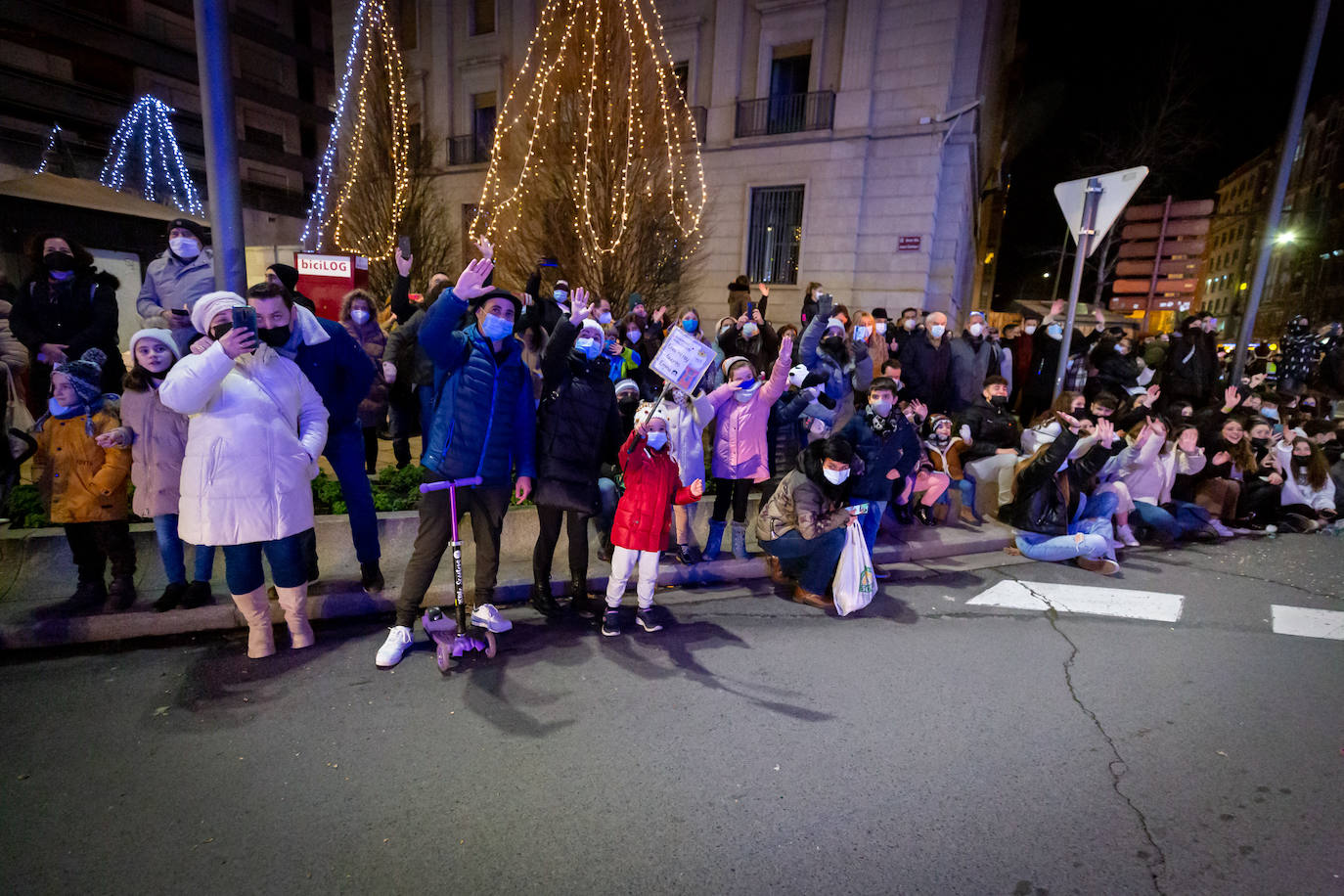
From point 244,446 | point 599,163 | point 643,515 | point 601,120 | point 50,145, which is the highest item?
point 50,145

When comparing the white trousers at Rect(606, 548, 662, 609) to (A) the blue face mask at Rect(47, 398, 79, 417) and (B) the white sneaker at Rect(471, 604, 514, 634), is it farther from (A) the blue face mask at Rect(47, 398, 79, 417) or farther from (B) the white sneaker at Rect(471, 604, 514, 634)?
(A) the blue face mask at Rect(47, 398, 79, 417)

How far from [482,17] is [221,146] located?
19206mm

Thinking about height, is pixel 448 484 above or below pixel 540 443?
below

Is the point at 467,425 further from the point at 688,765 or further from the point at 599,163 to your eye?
the point at 599,163

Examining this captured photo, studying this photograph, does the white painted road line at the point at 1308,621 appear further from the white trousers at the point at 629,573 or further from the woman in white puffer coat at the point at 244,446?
the woman in white puffer coat at the point at 244,446

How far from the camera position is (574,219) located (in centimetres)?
1302

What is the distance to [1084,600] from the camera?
17.3 feet

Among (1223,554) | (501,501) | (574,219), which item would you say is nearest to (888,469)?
(501,501)

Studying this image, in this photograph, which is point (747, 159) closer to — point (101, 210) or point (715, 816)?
point (101, 210)

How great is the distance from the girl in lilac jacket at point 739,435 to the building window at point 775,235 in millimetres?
11679

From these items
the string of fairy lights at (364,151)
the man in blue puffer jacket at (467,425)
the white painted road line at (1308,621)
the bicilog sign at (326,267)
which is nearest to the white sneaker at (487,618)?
the man in blue puffer jacket at (467,425)

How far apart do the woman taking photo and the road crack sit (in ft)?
5.34

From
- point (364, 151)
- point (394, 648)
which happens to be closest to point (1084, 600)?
point (394, 648)

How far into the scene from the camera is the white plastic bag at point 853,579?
4.81 meters
